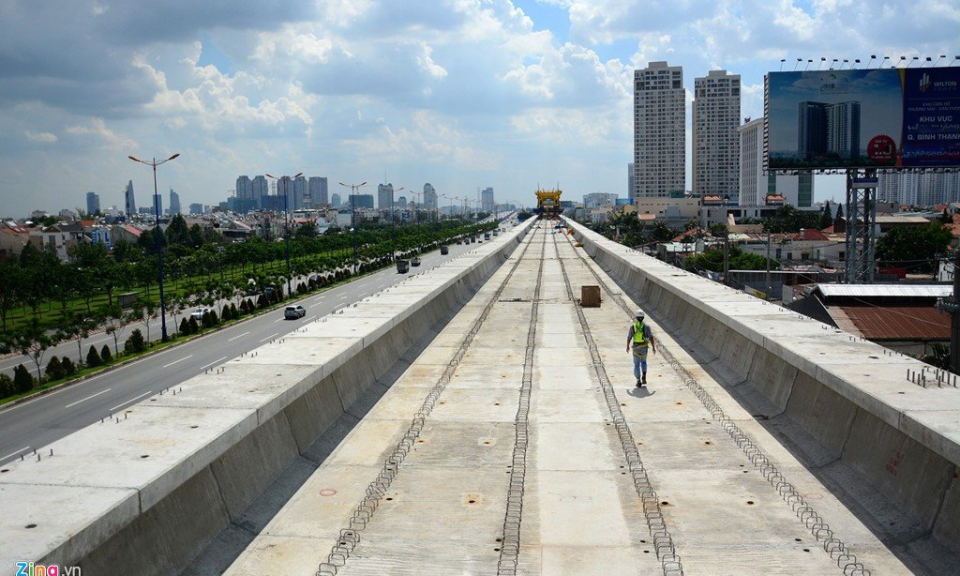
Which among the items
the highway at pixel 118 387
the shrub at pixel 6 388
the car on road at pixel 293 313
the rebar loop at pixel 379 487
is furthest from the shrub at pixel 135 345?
the rebar loop at pixel 379 487

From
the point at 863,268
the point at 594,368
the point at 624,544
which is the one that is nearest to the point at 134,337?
the point at 594,368

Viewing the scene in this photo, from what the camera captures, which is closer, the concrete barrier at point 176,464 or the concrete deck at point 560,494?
the concrete barrier at point 176,464

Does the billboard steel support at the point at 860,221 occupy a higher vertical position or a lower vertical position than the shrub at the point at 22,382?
higher

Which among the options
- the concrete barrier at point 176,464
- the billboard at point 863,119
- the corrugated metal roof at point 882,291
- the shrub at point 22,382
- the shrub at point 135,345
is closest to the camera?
the concrete barrier at point 176,464

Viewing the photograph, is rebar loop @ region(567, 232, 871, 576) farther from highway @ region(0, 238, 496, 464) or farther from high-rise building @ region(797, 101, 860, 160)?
high-rise building @ region(797, 101, 860, 160)

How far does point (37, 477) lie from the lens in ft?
26.2

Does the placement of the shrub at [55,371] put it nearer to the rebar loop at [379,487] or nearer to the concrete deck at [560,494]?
the rebar loop at [379,487]

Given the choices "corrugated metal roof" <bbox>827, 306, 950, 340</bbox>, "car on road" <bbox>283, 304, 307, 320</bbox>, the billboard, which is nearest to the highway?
"car on road" <bbox>283, 304, 307, 320</bbox>

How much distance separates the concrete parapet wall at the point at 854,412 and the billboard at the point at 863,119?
114 feet

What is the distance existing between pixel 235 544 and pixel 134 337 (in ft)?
107

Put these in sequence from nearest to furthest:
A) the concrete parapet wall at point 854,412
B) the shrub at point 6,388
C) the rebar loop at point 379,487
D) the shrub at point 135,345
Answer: the rebar loop at point 379,487, the concrete parapet wall at point 854,412, the shrub at point 6,388, the shrub at point 135,345

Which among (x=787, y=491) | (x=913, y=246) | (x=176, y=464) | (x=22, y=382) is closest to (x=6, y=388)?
(x=22, y=382)

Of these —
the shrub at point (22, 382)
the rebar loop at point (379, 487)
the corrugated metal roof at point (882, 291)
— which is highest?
the rebar loop at point (379, 487)

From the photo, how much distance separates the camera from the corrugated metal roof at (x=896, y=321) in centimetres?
3369
